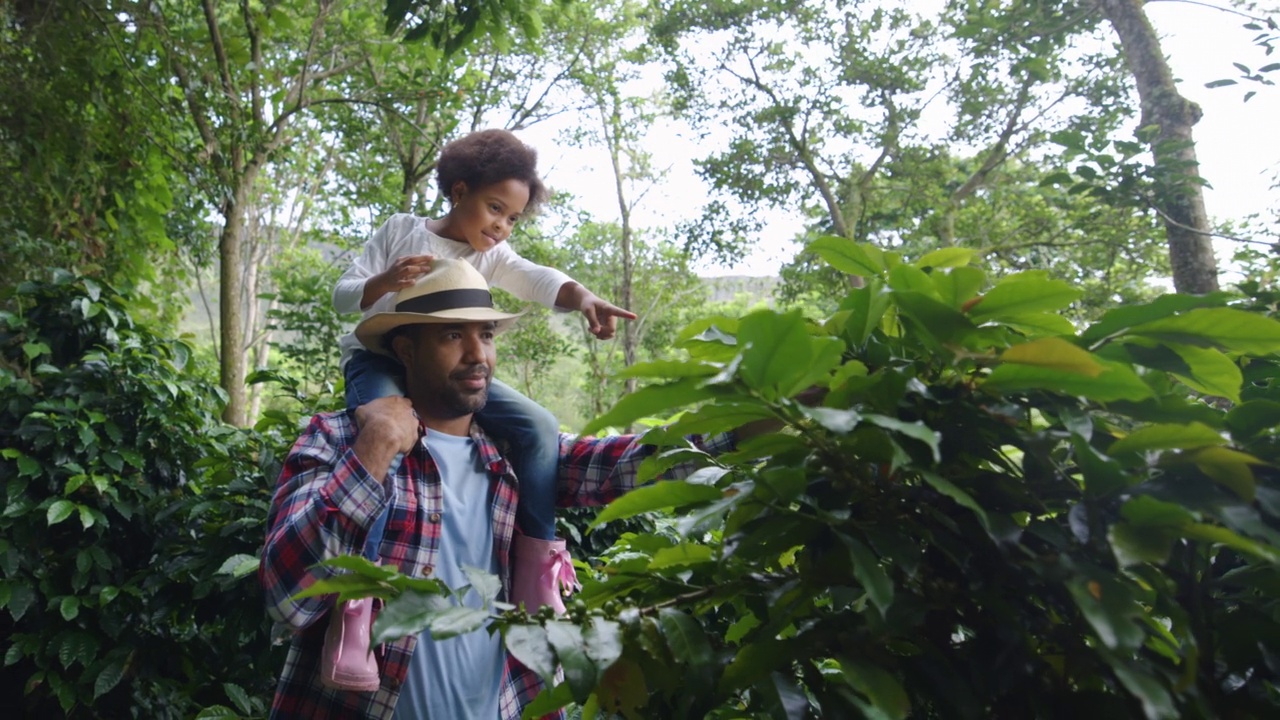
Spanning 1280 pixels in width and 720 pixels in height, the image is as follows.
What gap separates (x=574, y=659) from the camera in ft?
2.05

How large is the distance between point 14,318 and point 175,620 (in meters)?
1.18

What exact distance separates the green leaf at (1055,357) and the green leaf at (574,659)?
369 millimetres

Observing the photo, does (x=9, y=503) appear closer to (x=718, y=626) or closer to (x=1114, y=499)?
(x=718, y=626)

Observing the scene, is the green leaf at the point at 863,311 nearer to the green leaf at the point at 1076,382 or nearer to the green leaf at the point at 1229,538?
the green leaf at the point at 1076,382

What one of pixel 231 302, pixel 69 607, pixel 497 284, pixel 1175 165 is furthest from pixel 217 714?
pixel 1175 165

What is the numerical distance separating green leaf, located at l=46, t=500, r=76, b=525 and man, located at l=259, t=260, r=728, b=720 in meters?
1.30

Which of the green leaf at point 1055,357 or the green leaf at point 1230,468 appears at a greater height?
the green leaf at point 1055,357

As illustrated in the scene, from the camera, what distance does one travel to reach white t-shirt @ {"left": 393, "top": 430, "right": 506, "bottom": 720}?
159 centimetres

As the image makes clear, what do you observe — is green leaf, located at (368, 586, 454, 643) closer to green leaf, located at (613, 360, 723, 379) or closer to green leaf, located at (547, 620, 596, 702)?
green leaf, located at (547, 620, 596, 702)

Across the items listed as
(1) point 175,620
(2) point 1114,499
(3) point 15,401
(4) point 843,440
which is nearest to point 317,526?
(4) point 843,440

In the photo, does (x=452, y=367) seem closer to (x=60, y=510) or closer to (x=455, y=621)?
(x=455, y=621)

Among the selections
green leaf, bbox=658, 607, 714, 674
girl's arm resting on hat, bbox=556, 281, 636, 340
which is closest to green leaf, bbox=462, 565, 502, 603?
green leaf, bbox=658, 607, 714, 674

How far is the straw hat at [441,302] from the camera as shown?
1.81 meters

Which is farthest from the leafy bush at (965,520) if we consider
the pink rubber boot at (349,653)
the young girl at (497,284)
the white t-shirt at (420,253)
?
the white t-shirt at (420,253)
